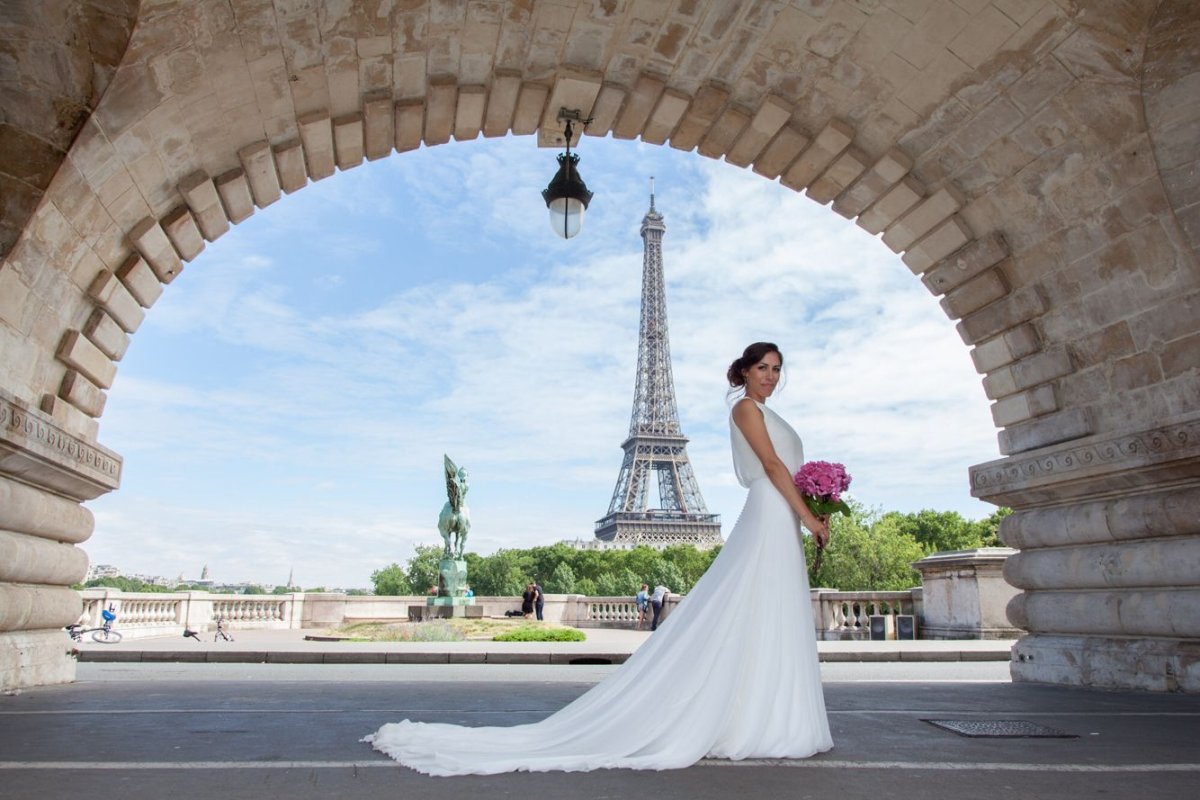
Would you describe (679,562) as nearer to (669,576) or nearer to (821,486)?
(669,576)

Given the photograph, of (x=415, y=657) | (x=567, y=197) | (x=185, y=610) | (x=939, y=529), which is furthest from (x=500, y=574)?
(x=567, y=197)

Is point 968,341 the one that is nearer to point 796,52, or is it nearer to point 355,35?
point 796,52

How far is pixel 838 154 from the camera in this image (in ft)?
28.4

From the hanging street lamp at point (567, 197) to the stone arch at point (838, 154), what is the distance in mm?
222

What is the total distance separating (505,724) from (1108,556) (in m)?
5.57

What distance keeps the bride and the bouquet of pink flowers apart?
6cm

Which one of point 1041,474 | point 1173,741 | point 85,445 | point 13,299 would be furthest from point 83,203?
point 1041,474

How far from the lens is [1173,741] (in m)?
4.80

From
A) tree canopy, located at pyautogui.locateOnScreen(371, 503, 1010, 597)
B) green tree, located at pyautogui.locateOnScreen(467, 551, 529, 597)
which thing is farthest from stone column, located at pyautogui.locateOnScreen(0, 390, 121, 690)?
green tree, located at pyautogui.locateOnScreen(467, 551, 529, 597)

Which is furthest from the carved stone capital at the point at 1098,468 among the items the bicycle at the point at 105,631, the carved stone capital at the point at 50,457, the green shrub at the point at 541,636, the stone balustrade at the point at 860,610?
the bicycle at the point at 105,631

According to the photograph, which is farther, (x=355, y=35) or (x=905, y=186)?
(x=905, y=186)

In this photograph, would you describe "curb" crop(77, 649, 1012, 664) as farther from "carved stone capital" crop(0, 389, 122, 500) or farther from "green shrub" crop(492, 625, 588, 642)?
"green shrub" crop(492, 625, 588, 642)

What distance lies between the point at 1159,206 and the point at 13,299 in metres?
8.66

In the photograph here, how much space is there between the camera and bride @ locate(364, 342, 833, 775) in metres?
4.03
